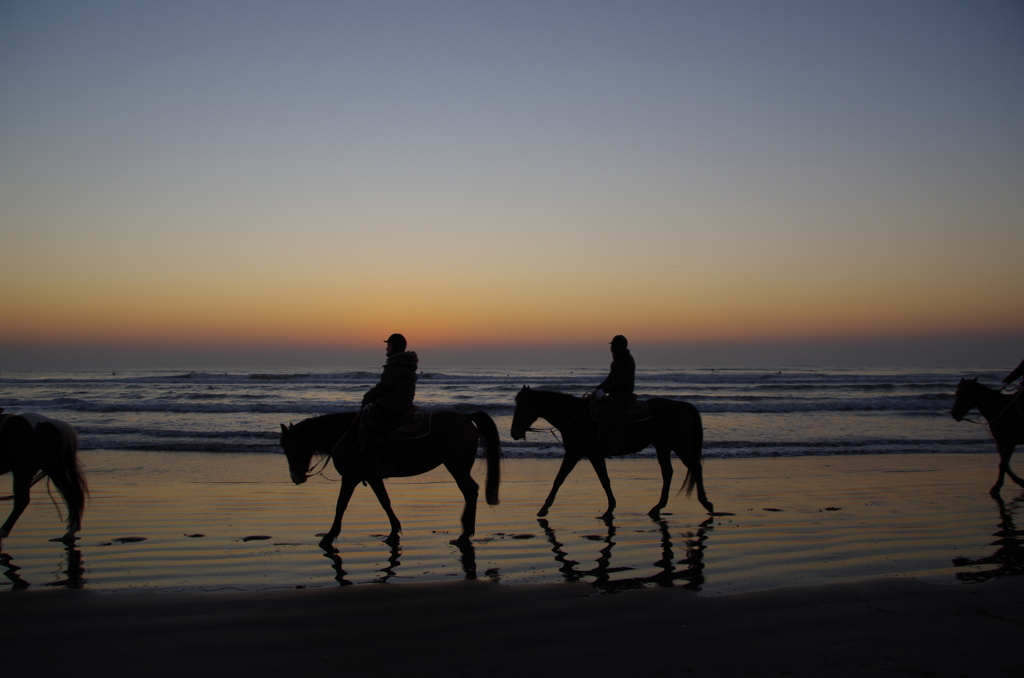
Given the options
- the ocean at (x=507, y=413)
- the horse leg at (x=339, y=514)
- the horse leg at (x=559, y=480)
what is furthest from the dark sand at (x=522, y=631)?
the ocean at (x=507, y=413)

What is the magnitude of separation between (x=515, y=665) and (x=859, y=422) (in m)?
20.7

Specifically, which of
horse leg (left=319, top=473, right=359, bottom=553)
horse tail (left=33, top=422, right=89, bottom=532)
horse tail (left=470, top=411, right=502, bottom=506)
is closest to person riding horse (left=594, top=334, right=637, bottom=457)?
horse tail (left=470, top=411, right=502, bottom=506)

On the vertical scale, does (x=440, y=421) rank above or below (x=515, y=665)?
above

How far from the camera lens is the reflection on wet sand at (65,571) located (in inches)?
199

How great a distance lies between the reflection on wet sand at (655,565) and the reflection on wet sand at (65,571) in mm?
3933

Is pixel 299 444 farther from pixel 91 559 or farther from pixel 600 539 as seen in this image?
pixel 600 539

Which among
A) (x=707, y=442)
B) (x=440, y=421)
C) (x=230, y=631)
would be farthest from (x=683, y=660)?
(x=707, y=442)

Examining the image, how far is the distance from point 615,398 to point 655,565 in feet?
10.9

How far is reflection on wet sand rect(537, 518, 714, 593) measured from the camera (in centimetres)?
500

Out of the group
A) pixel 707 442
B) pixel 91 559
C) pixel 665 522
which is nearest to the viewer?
pixel 91 559

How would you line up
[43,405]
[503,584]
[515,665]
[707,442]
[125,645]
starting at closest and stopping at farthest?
[515,665] → [125,645] → [503,584] → [707,442] → [43,405]

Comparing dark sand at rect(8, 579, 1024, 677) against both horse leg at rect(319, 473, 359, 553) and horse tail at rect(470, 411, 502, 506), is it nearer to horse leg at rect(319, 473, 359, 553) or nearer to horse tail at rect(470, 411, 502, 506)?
horse leg at rect(319, 473, 359, 553)

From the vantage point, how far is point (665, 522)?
299 inches

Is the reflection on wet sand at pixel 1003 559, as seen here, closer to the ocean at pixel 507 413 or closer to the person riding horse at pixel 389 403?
the person riding horse at pixel 389 403
